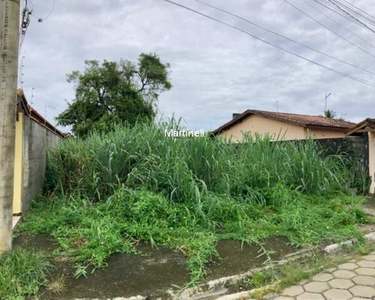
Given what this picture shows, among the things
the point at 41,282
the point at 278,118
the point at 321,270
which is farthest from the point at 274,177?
the point at 278,118

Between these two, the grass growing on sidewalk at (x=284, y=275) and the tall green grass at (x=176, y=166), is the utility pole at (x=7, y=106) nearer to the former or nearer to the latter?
the tall green grass at (x=176, y=166)

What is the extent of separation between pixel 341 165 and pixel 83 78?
60.7 feet

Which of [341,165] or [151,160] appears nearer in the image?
[151,160]

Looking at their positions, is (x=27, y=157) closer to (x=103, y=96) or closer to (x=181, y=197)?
(x=181, y=197)

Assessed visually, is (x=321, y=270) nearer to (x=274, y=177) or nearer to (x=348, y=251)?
(x=348, y=251)

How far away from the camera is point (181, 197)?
486 cm

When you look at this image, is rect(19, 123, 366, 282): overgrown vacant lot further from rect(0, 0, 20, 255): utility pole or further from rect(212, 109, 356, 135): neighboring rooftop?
rect(212, 109, 356, 135): neighboring rooftop

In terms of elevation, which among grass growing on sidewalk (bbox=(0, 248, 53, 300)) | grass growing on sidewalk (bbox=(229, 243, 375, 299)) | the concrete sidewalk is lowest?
the concrete sidewalk

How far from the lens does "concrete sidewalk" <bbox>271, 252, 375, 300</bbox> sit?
2.91 m

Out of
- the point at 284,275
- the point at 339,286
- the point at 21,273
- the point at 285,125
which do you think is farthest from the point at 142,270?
the point at 285,125

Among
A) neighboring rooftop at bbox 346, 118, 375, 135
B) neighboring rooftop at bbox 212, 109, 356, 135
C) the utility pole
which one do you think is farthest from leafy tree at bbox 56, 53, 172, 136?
the utility pole

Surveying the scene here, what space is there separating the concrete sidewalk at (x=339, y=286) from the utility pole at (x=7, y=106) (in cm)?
269

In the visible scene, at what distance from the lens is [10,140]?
3186 mm

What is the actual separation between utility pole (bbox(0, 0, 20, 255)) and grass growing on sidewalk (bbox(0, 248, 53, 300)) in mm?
233
